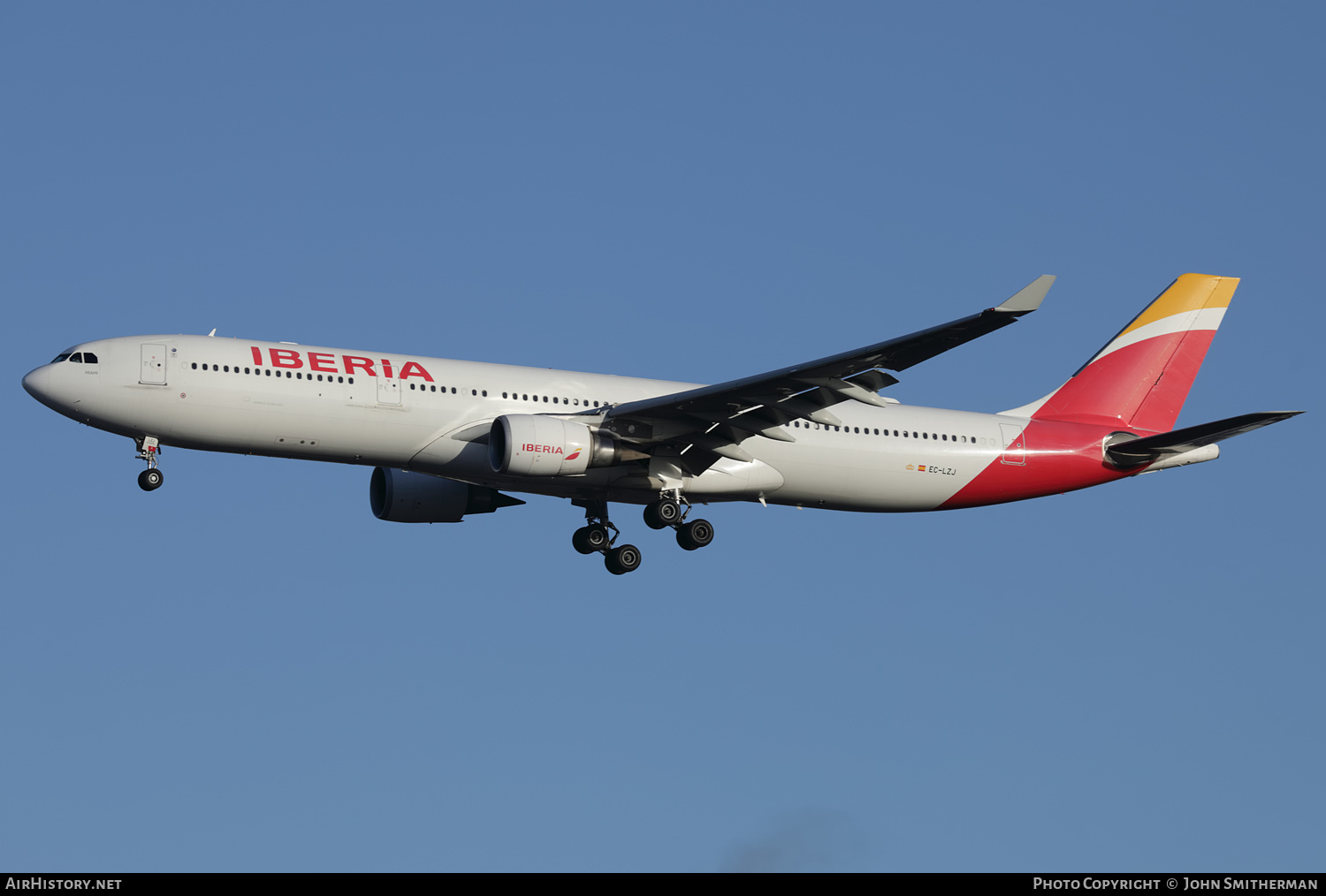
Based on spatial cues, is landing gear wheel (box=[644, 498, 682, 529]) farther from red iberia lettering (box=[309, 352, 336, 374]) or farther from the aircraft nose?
the aircraft nose

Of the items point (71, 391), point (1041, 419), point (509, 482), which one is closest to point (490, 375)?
point (509, 482)

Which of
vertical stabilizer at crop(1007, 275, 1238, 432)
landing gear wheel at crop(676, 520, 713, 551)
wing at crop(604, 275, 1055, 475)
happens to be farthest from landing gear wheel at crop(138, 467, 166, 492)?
vertical stabilizer at crop(1007, 275, 1238, 432)

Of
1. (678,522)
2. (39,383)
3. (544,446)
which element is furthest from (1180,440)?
(39,383)

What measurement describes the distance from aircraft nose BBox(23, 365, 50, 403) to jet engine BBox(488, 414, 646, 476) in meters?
10.1

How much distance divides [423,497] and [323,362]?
6.52 metres

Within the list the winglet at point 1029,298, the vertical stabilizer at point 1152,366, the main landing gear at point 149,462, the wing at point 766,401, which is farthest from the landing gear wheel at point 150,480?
the vertical stabilizer at point 1152,366

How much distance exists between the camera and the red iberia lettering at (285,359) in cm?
3650

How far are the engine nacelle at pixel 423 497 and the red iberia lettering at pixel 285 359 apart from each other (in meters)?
5.97

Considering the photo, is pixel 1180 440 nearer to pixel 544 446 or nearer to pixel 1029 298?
pixel 1029 298

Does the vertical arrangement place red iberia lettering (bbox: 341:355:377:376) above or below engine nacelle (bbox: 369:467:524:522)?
above

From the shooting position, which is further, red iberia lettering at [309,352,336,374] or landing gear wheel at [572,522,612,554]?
landing gear wheel at [572,522,612,554]

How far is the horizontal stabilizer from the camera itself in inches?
1489
